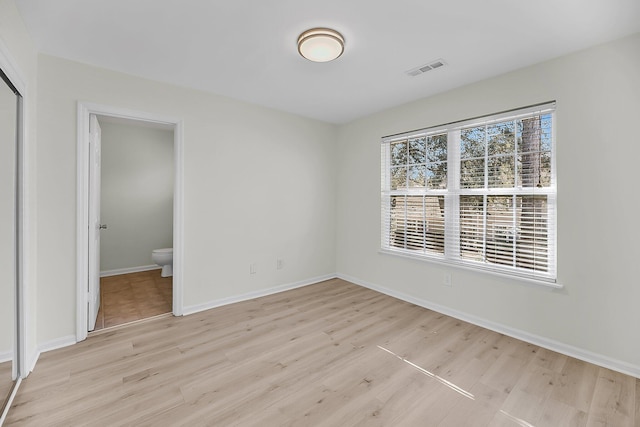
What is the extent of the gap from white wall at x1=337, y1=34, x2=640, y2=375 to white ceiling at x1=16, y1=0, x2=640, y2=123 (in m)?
0.18

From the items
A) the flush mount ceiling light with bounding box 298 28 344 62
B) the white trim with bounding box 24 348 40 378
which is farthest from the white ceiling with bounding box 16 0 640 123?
the white trim with bounding box 24 348 40 378

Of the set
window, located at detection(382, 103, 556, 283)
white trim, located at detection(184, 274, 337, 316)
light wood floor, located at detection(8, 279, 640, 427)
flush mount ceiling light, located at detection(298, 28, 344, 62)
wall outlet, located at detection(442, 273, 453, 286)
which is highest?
flush mount ceiling light, located at detection(298, 28, 344, 62)

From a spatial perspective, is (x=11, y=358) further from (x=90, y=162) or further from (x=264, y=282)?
(x=264, y=282)

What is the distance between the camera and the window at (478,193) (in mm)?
2492

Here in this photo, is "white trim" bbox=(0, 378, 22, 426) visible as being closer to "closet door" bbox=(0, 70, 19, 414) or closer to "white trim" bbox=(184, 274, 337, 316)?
"closet door" bbox=(0, 70, 19, 414)

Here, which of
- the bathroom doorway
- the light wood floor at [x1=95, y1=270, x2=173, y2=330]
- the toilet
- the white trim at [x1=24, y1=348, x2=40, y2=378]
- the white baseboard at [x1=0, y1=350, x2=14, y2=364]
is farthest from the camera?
the bathroom doorway

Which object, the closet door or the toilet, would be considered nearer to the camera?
the closet door

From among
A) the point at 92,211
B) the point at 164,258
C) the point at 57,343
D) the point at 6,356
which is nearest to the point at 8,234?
the point at 6,356

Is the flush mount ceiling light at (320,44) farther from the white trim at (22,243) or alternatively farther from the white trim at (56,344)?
the white trim at (56,344)

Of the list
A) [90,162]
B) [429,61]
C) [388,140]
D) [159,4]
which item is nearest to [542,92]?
[429,61]

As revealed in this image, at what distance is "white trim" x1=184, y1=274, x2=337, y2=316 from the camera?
3133 millimetres

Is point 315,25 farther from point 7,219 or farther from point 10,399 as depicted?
point 10,399

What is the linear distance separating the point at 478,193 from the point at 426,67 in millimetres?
1315

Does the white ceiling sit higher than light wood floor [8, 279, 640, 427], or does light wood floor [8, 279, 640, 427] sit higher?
the white ceiling
